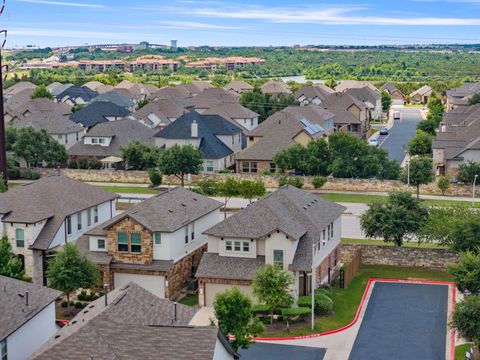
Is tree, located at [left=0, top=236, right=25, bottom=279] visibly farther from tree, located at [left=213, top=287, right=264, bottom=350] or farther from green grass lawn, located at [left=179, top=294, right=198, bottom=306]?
tree, located at [left=213, top=287, right=264, bottom=350]

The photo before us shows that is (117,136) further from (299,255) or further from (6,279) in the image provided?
(6,279)

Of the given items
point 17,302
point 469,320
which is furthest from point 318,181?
point 17,302

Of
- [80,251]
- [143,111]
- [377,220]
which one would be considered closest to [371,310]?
[377,220]

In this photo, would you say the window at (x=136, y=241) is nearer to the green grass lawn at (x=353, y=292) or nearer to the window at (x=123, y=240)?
the window at (x=123, y=240)

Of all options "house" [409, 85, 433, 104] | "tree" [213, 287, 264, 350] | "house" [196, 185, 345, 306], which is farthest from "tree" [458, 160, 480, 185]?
"house" [409, 85, 433, 104]

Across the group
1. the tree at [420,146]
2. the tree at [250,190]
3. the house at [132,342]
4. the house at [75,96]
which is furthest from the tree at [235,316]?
the house at [75,96]

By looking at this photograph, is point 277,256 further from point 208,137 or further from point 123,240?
point 208,137

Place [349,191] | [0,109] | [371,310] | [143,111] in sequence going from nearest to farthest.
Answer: [371,310] → [0,109] → [349,191] → [143,111]
